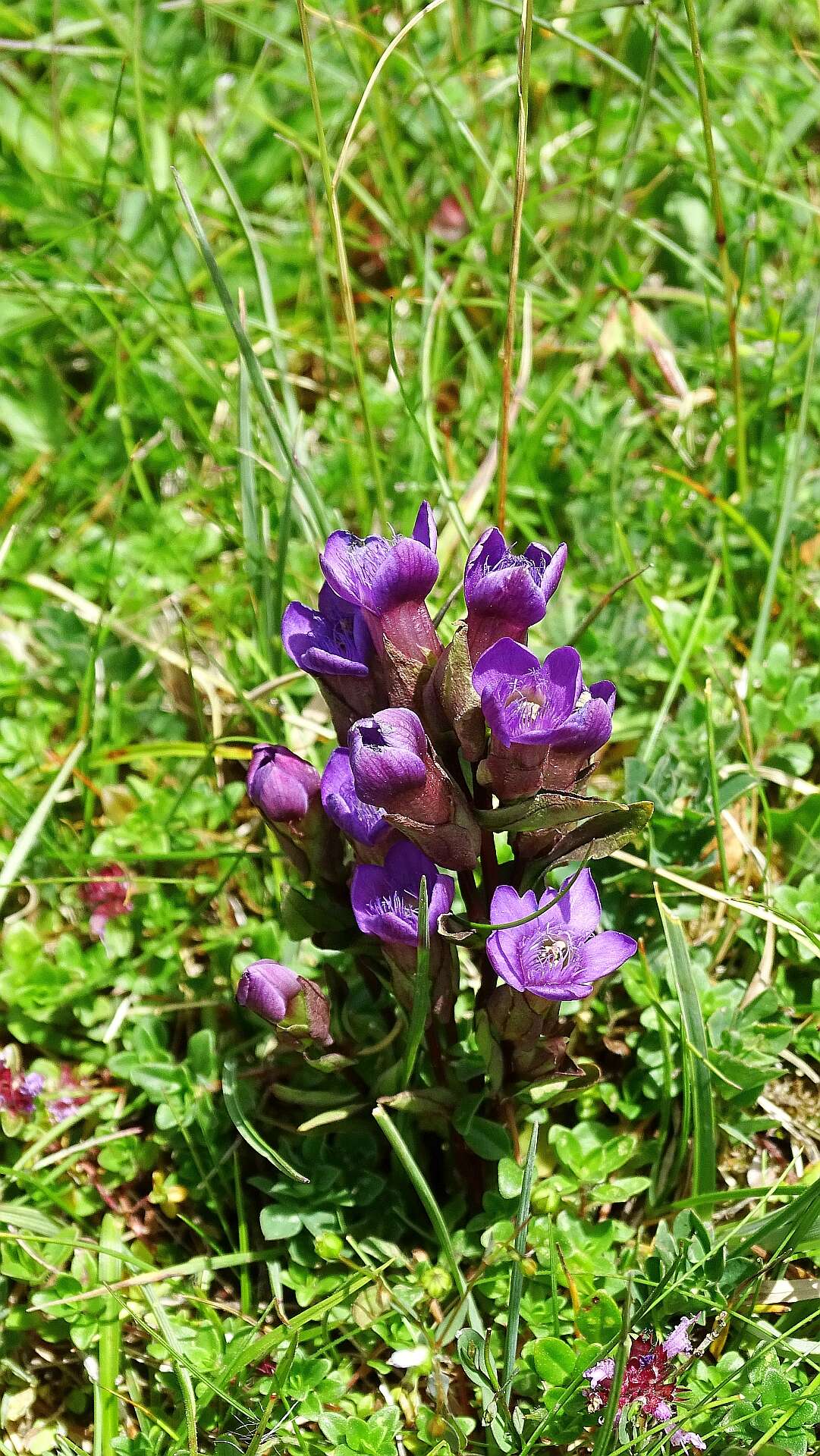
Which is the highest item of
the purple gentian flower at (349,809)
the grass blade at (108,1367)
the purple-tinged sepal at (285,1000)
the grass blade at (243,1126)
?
the purple gentian flower at (349,809)

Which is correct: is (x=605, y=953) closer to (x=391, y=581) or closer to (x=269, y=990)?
(x=269, y=990)

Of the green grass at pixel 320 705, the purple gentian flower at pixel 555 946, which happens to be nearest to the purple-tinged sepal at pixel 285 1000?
the green grass at pixel 320 705

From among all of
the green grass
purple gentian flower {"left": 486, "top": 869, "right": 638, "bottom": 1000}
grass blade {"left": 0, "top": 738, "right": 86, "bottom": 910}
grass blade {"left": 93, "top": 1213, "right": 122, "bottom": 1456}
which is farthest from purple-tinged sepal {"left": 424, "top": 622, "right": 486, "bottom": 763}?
grass blade {"left": 0, "top": 738, "right": 86, "bottom": 910}

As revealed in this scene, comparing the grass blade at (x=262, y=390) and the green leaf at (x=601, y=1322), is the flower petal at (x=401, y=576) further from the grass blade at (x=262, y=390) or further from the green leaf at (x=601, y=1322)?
the green leaf at (x=601, y=1322)

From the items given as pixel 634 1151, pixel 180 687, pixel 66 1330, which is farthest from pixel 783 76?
pixel 66 1330

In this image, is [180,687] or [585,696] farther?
[180,687]

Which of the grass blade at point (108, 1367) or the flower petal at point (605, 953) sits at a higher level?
the flower petal at point (605, 953)

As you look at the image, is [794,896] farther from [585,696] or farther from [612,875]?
[585,696]
